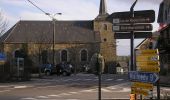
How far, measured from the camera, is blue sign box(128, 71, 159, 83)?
40.9ft

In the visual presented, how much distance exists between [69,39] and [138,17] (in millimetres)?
91435

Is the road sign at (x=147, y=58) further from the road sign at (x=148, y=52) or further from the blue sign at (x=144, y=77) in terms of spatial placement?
the blue sign at (x=144, y=77)

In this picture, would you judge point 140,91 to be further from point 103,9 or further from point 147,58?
point 103,9

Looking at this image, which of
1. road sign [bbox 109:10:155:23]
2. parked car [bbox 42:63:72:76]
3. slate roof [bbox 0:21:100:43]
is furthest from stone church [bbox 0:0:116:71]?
road sign [bbox 109:10:155:23]

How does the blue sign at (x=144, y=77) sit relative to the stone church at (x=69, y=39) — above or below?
below

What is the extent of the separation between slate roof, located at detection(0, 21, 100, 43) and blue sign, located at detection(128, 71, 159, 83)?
87505mm

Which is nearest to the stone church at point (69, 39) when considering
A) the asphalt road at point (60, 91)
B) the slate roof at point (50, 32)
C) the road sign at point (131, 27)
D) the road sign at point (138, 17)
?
the slate roof at point (50, 32)

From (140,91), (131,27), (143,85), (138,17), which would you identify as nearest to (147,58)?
(143,85)

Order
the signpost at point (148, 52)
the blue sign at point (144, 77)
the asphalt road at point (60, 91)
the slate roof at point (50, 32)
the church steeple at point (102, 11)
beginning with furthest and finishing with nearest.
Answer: the church steeple at point (102, 11) < the slate roof at point (50, 32) < the asphalt road at point (60, 91) < the signpost at point (148, 52) < the blue sign at point (144, 77)

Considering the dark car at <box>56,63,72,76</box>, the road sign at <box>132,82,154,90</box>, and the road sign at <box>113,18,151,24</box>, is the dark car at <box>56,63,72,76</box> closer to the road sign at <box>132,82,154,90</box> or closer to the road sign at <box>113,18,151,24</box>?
the road sign at <box>113,18,151,24</box>

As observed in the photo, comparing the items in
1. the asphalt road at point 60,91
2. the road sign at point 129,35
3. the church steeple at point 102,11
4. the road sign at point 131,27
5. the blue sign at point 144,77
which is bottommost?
the asphalt road at point 60,91

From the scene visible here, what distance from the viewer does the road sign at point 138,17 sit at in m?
13.7

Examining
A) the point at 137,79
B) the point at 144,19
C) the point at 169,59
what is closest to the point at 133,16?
the point at 144,19

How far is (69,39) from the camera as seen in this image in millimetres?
105062
